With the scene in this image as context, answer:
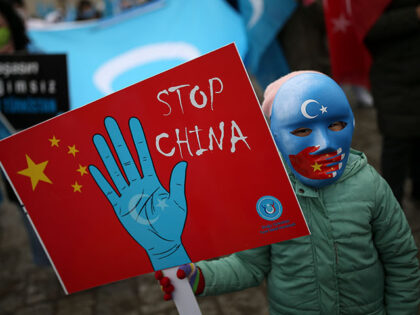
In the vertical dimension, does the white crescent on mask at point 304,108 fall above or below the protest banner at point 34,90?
below

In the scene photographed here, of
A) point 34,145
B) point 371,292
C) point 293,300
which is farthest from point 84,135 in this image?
point 371,292

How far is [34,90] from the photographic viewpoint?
8.71 feet

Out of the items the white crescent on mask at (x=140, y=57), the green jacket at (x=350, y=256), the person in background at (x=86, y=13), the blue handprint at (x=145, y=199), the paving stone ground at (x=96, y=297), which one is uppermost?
the person in background at (x=86, y=13)

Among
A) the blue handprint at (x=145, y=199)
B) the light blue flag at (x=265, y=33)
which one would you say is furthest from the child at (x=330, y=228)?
the light blue flag at (x=265, y=33)

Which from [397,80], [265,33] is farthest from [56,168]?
[265,33]

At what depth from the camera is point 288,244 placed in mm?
1311

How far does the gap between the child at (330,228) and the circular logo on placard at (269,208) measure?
0.17 meters

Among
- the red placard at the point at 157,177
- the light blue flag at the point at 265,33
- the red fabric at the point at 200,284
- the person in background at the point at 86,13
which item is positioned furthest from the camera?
the person in background at the point at 86,13

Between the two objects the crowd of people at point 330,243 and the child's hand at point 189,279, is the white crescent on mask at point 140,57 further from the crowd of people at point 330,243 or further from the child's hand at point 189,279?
the child's hand at point 189,279

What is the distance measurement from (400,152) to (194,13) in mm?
2169

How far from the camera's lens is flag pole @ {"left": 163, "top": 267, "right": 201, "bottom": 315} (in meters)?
1.21

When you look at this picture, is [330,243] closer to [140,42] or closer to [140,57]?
[140,57]

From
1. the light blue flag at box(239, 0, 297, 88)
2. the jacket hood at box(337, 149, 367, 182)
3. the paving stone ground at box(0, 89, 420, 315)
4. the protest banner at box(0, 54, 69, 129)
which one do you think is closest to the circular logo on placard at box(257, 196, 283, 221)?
the jacket hood at box(337, 149, 367, 182)

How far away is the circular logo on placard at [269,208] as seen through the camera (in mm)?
1104
